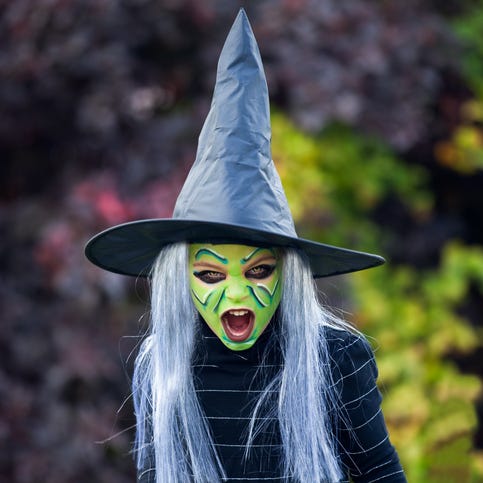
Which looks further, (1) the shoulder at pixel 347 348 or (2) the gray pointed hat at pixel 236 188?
(1) the shoulder at pixel 347 348

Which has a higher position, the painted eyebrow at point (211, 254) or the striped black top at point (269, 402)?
the painted eyebrow at point (211, 254)

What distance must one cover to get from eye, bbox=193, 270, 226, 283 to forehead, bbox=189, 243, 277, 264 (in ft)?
0.13

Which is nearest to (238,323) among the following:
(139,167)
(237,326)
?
(237,326)

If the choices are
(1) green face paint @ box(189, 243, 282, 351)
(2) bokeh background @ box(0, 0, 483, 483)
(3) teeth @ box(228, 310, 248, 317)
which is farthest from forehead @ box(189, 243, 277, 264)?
(2) bokeh background @ box(0, 0, 483, 483)

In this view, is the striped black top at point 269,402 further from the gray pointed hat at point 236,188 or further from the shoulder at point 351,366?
the gray pointed hat at point 236,188

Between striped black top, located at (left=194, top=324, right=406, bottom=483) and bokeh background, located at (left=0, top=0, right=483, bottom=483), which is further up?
bokeh background, located at (left=0, top=0, right=483, bottom=483)

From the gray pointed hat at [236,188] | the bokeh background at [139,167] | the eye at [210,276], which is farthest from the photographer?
the bokeh background at [139,167]

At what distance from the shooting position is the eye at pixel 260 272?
2559 mm

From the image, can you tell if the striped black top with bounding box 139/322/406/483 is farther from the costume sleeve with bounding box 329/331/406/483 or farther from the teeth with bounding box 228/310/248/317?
the teeth with bounding box 228/310/248/317

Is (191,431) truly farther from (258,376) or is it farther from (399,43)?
(399,43)

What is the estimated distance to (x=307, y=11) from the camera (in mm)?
5012

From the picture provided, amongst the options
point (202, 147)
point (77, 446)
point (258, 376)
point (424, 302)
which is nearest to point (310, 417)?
point (258, 376)

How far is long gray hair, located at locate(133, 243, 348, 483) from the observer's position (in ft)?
8.34

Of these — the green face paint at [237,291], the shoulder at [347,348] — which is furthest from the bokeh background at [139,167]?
the green face paint at [237,291]
